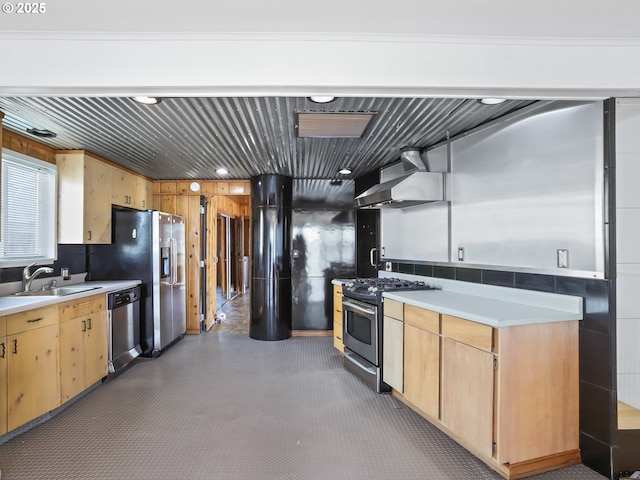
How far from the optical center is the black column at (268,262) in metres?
5.14

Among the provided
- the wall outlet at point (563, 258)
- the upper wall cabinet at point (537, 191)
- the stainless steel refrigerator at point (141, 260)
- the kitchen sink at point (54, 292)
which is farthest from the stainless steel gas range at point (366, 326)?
the kitchen sink at point (54, 292)

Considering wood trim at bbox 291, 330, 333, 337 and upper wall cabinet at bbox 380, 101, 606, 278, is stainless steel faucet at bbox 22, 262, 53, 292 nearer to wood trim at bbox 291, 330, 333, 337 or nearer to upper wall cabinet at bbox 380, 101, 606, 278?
wood trim at bbox 291, 330, 333, 337

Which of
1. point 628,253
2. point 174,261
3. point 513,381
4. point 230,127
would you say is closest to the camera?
→ point 513,381

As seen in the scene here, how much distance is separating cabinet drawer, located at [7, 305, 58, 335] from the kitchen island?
2.96 meters

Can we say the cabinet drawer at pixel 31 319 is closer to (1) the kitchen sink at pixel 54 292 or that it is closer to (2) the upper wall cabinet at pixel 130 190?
(1) the kitchen sink at pixel 54 292

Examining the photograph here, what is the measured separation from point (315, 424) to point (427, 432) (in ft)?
2.66

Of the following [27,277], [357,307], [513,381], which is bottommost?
[513,381]

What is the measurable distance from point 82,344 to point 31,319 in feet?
2.17

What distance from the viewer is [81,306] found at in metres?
3.25

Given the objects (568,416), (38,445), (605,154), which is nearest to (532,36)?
(605,154)

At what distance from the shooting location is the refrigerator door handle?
481 cm

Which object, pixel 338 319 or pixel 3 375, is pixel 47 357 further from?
pixel 338 319

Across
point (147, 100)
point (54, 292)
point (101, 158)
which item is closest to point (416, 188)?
point (147, 100)

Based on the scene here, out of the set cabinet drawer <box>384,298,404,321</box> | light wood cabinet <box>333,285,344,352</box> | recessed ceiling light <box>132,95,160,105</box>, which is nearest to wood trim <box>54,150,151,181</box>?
recessed ceiling light <box>132,95,160,105</box>
